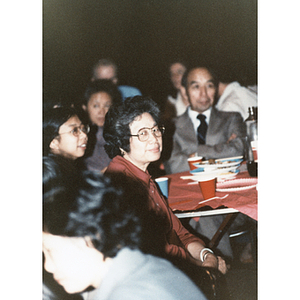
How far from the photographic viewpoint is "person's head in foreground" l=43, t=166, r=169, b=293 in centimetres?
126

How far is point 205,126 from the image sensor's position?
5.58ft

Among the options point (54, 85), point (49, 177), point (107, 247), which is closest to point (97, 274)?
point (107, 247)

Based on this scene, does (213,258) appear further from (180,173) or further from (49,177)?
(49,177)

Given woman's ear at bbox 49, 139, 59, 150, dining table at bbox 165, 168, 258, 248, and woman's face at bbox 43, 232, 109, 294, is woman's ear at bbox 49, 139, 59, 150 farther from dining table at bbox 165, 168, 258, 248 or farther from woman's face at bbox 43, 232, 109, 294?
dining table at bbox 165, 168, 258, 248

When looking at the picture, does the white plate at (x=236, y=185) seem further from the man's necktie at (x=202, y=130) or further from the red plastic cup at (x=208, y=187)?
the man's necktie at (x=202, y=130)

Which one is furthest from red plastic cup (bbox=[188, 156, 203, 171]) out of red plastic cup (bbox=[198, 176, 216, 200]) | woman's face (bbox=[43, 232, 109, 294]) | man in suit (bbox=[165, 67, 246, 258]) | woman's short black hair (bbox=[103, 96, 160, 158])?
woman's face (bbox=[43, 232, 109, 294])

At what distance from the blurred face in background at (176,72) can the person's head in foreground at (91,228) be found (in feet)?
2.17

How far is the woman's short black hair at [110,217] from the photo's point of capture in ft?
4.16

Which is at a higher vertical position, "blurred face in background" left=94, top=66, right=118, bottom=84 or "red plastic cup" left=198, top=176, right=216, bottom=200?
"blurred face in background" left=94, top=66, right=118, bottom=84

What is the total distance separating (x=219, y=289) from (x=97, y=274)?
582 millimetres

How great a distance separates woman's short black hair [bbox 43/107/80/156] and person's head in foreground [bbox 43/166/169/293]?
119 millimetres

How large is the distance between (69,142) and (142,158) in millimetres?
373

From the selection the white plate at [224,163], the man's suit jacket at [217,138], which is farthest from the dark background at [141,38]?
the white plate at [224,163]
